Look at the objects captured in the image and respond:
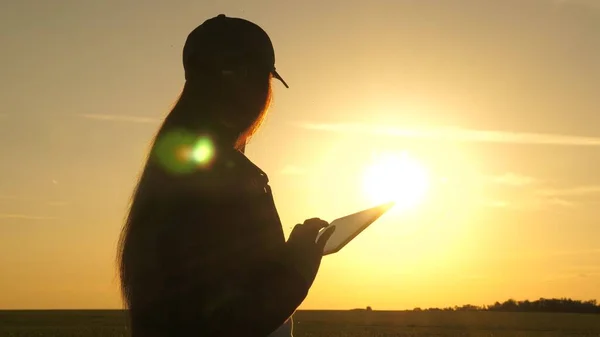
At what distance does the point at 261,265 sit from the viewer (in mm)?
2967

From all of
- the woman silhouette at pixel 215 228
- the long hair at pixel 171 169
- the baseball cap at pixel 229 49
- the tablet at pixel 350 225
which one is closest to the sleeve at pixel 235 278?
the woman silhouette at pixel 215 228

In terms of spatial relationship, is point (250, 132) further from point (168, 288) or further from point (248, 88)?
point (168, 288)

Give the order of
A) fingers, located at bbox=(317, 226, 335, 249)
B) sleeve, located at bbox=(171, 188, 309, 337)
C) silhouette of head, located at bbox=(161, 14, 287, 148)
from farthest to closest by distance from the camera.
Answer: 1. silhouette of head, located at bbox=(161, 14, 287, 148)
2. fingers, located at bbox=(317, 226, 335, 249)
3. sleeve, located at bbox=(171, 188, 309, 337)

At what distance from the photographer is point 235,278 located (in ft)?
9.55

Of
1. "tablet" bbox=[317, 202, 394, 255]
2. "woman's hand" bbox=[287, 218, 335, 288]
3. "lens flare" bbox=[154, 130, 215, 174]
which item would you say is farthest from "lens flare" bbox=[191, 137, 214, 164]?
"tablet" bbox=[317, 202, 394, 255]

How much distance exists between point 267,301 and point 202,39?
3.23 feet

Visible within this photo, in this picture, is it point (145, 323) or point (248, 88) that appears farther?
point (248, 88)

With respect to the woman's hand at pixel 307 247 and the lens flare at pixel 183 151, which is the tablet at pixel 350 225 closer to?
the woman's hand at pixel 307 247

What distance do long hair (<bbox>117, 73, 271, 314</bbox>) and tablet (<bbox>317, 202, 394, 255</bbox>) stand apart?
1.51 feet

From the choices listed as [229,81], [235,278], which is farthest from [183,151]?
[235,278]

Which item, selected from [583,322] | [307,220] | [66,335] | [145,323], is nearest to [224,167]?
[307,220]

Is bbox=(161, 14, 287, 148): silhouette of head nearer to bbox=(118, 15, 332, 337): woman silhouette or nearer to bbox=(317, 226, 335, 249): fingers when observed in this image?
bbox=(118, 15, 332, 337): woman silhouette

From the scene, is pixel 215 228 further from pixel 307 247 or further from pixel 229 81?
pixel 229 81

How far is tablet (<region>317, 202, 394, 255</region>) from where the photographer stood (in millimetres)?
3348
